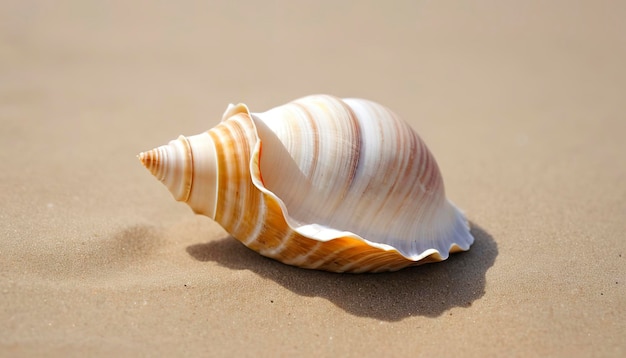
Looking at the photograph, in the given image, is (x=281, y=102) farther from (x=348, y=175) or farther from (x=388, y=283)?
(x=388, y=283)

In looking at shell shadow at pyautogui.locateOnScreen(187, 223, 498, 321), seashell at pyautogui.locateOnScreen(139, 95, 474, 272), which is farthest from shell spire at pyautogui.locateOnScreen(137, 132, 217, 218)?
shell shadow at pyautogui.locateOnScreen(187, 223, 498, 321)

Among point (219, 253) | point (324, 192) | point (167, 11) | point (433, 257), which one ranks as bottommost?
point (219, 253)

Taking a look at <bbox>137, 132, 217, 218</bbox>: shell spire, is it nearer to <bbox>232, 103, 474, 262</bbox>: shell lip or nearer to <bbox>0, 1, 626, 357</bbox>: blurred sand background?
<bbox>232, 103, 474, 262</bbox>: shell lip

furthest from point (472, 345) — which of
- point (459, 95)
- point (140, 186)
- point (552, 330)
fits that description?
point (459, 95)

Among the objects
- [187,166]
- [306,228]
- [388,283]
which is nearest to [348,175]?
[306,228]

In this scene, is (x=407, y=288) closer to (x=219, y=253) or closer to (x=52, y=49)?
(x=219, y=253)

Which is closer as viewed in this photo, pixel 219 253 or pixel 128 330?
pixel 128 330

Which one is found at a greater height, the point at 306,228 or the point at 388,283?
the point at 306,228

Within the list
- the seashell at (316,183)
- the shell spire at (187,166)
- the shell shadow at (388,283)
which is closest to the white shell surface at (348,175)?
the seashell at (316,183)
